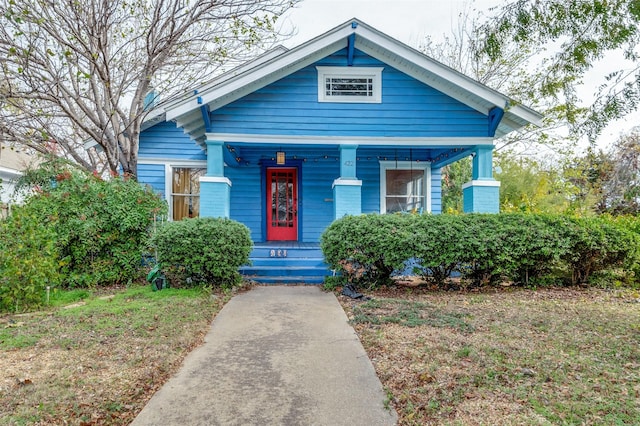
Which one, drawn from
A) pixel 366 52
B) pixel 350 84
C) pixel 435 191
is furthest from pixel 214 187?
pixel 435 191

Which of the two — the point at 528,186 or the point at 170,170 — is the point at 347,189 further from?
the point at 528,186

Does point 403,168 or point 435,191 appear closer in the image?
point 403,168

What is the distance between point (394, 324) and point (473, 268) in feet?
9.46

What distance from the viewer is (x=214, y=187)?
792cm

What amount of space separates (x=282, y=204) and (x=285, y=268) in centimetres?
313

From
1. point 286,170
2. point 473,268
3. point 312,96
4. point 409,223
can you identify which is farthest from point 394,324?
point 286,170

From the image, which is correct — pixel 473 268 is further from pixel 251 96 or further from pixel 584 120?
pixel 251 96

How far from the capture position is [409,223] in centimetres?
664

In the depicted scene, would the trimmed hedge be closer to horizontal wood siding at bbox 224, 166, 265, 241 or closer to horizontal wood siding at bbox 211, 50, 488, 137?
horizontal wood siding at bbox 211, 50, 488, 137

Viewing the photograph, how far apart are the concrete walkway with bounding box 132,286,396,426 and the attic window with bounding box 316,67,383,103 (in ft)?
16.6

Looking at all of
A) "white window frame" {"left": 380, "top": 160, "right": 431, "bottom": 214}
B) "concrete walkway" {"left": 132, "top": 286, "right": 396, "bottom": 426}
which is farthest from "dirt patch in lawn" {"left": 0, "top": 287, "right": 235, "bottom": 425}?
"white window frame" {"left": 380, "top": 160, "right": 431, "bottom": 214}

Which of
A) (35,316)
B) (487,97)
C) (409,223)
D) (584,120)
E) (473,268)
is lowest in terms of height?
(35,316)

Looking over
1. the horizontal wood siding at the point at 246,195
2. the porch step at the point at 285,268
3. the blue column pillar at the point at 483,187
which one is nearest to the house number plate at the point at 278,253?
the porch step at the point at 285,268

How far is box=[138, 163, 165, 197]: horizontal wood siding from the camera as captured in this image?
10289 mm
